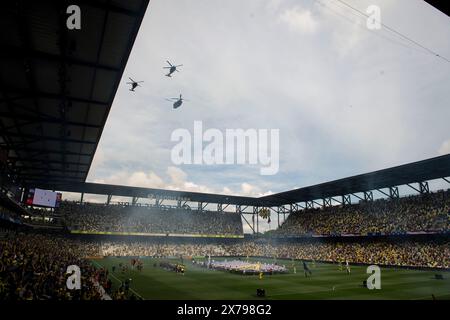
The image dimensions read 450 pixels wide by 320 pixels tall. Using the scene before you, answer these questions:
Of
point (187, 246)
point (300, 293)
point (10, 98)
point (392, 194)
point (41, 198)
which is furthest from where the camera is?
point (187, 246)

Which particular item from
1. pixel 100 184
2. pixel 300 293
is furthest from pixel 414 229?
pixel 100 184

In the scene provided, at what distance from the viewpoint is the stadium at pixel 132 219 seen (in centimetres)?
1379

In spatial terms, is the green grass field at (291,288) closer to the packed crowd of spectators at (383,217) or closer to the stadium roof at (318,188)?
the packed crowd of spectators at (383,217)

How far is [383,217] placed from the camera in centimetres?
5006

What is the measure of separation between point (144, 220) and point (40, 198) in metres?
25.7

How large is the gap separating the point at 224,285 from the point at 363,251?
31.9 metres

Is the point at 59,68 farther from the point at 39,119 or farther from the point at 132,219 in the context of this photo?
the point at 132,219

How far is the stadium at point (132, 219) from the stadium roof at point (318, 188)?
363mm

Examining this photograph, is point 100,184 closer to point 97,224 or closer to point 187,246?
point 97,224

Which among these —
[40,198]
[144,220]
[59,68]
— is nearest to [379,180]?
[59,68]

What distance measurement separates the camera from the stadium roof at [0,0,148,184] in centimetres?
1177
